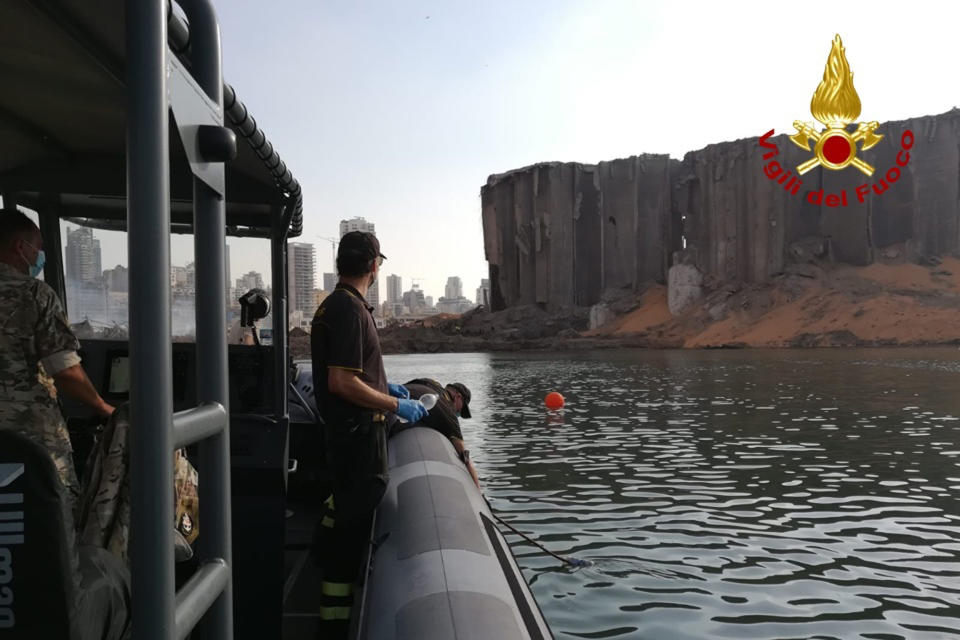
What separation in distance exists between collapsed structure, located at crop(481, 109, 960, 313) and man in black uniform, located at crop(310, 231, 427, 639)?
207 ft

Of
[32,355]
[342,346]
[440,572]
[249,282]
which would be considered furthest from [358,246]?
[32,355]

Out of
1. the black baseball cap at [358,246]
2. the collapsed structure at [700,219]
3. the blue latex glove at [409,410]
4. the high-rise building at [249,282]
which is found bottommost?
the blue latex glove at [409,410]

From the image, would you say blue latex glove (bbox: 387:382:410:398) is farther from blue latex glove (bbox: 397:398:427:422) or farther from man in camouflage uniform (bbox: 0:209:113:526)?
man in camouflage uniform (bbox: 0:209:113:526)

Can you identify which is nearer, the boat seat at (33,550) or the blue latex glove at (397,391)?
the boat seat at (33,550)

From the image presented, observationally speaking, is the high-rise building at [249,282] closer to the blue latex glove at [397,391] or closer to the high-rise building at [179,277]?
the blue latex glove at [397,391]

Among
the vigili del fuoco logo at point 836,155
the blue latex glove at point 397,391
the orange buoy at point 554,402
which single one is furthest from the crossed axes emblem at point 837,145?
the blue latex glove at point 397,391

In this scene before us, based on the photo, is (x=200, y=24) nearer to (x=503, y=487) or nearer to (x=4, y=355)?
(x=4, y=355)

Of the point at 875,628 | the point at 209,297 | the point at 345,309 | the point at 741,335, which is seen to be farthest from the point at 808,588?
the point at 741,335

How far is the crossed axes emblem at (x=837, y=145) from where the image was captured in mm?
54781

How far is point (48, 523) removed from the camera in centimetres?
133

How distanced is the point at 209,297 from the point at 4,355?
90 cm

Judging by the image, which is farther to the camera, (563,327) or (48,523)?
(563,327)

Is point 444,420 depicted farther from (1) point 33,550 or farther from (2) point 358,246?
(1) point 33,550

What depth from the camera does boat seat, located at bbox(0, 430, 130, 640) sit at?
1310 millimetres
